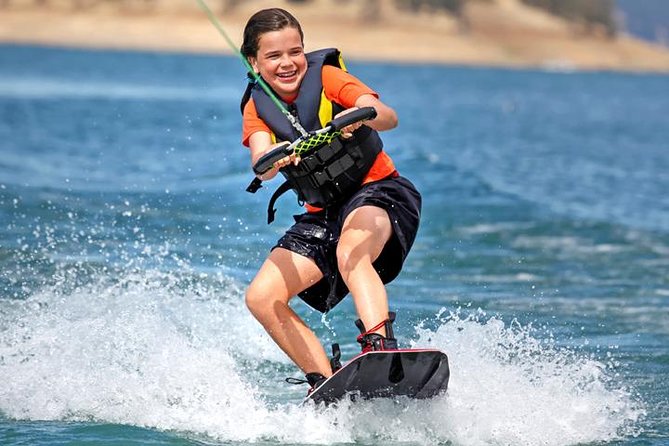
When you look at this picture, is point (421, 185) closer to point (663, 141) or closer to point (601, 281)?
point (601, 281)

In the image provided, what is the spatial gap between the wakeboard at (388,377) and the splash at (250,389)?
9cm

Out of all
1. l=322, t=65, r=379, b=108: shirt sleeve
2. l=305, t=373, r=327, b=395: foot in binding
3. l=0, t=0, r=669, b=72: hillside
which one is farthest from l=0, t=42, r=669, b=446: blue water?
l=0, t=0, r=669, b=72: hillside

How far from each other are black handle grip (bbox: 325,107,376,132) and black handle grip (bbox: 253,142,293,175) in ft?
0.61

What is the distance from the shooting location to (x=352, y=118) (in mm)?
4602

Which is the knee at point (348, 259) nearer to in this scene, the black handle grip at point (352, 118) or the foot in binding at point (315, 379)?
the foot in binding at point (315, 379)

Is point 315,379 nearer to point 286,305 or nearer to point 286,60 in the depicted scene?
point 286,305

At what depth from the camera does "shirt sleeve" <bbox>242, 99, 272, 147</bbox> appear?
16.6 ft

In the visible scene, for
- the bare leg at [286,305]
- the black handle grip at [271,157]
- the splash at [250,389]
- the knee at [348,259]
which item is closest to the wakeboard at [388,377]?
the splash at [250,389]

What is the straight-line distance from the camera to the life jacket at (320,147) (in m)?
5.00

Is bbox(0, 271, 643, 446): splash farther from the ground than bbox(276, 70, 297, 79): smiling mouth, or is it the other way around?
bbox(276, 70, 297, 79): smiling mouth

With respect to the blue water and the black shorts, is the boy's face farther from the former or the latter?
the blue water

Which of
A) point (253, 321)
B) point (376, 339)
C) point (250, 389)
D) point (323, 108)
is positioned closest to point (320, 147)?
point (323, 108)

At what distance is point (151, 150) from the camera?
18.4 metres

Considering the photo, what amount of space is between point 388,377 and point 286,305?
2.01ft
